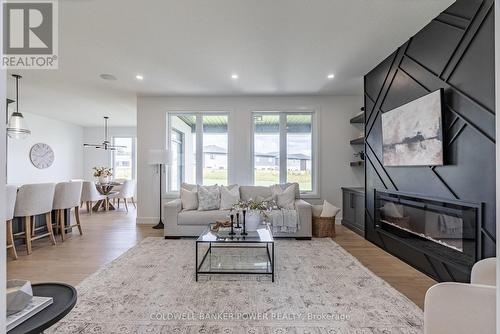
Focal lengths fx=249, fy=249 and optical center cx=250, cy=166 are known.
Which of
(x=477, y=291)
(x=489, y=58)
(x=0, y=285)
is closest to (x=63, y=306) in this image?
(x=0, y=285)

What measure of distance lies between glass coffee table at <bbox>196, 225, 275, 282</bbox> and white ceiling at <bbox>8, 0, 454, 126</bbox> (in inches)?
90.0

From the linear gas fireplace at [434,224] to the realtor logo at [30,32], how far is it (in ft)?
13.6

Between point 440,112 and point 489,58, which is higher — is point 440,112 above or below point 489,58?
below

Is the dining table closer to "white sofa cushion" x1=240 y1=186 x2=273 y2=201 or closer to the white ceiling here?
the white ceiling

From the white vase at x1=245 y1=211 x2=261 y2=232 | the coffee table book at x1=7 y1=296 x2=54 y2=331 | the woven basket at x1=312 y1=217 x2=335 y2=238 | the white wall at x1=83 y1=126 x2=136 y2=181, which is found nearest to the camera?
the coffee table book at x1=7 y1=296 x2=54 y2=331

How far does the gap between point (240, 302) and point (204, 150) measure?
144 inches

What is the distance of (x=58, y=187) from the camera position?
3.96 meters

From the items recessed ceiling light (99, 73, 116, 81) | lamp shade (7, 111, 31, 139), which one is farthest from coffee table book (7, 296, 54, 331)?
lamp shade (7, 111, 31, 139)

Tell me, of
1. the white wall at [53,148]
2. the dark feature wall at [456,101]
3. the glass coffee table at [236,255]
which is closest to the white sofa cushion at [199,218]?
the glass coffee table at [236,255]

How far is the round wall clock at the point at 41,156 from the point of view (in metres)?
6.94

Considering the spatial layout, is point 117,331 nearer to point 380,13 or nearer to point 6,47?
point 6,47

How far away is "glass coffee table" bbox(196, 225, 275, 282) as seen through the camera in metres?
2.61

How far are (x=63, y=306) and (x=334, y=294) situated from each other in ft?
6.71

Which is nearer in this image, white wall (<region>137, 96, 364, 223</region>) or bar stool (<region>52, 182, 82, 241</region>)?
bar stool (<region>52, 182, 82, 241</region>)
